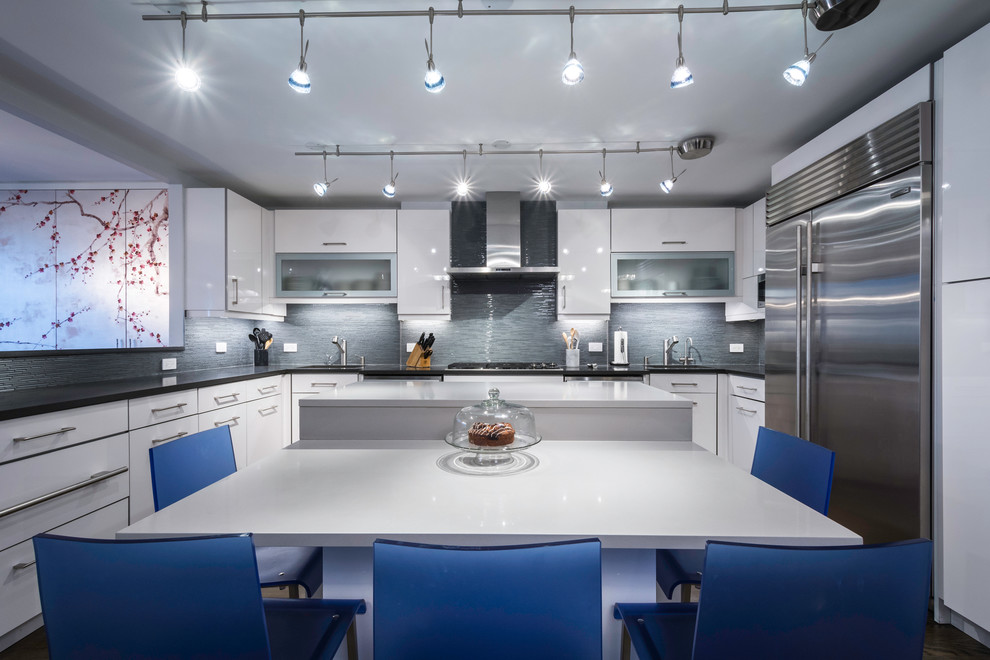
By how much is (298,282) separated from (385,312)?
2.61 ft

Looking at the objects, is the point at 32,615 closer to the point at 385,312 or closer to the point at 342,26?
the point at 342,26

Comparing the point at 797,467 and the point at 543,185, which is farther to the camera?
the point at 543,185

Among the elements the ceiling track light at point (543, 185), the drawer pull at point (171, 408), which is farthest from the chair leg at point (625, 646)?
the ceiling track light at point (543, 185)

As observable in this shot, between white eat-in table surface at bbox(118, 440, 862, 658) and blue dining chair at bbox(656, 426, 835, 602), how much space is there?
0.24 meters

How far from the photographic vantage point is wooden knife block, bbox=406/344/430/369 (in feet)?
13.4

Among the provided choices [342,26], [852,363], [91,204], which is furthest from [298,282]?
[852,363]

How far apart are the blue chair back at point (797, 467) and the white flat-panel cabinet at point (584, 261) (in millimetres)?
2385

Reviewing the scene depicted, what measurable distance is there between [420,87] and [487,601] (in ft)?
7.28

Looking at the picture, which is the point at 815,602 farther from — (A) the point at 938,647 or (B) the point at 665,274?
(B) the point at 665,274

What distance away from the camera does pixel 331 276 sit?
4035 millimetres

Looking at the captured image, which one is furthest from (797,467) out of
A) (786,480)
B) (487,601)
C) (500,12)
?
(500,12)

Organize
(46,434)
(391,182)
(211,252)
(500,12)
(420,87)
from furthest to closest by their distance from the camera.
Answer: (211,252)
(391,182)
(420,87)
(46,434)
(500,12)

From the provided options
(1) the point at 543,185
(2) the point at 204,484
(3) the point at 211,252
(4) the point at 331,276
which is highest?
(1) the point at 543,185

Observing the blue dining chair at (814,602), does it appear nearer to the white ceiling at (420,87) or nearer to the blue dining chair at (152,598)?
the blue dining chair at (152,598)
